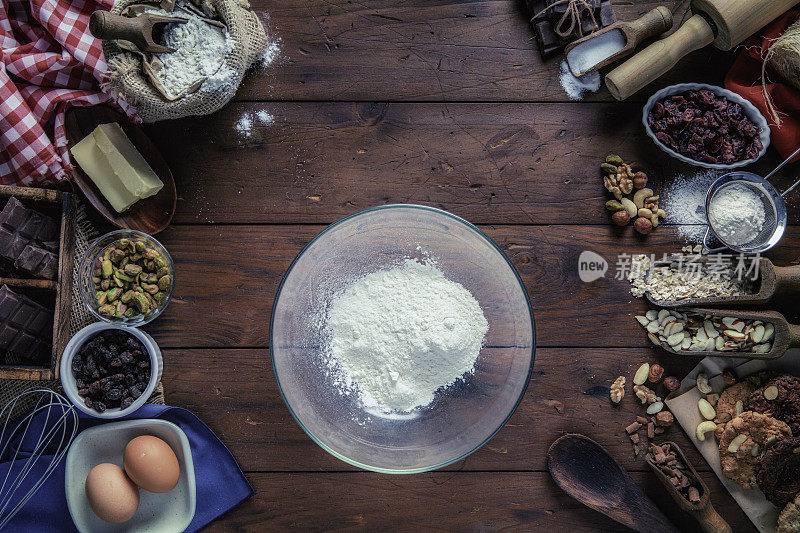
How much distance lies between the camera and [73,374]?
4.21 ft

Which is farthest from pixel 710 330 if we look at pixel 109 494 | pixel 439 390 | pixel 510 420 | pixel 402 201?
pixel 109 494

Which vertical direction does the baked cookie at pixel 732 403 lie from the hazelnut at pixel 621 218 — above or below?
below

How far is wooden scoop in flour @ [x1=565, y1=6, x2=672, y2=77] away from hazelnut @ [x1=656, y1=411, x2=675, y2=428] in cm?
83

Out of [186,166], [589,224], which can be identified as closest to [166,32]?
[186,166]

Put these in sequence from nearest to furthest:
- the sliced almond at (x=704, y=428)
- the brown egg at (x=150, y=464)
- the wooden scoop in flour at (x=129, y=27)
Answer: the wooden scoop in flour at (x=129, y=27) < the brown egg at (x=150, y=464) < the sliced almond at (x=704, y=428)

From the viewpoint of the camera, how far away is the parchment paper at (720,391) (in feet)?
4.35

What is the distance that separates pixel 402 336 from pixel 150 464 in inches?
24.3

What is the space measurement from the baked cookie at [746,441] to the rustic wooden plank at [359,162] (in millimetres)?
503

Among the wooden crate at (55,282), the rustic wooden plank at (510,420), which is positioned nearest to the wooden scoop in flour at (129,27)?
the wooden crate at (55,282)

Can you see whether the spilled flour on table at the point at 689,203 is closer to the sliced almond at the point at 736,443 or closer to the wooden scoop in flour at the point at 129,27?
the sliced almond at the point at 736,443

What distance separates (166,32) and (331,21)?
376 mm

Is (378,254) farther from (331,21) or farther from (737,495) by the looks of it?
(737,495)

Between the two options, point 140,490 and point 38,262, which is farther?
point 140,490

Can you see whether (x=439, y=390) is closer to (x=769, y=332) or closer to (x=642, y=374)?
(x=642, y=374)
